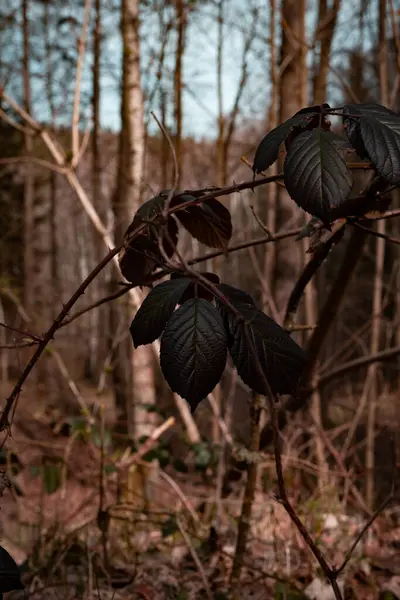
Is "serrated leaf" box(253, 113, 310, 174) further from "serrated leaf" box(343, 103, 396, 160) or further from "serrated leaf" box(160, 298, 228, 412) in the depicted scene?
"serrated leaf" box(160, 298, 228, 412)

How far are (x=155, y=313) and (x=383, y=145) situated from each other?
1.37ft

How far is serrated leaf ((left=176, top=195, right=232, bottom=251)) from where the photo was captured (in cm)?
113

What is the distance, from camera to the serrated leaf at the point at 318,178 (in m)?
0.80

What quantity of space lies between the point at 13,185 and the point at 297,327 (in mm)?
16273

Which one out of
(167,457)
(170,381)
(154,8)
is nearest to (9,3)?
(154,8)

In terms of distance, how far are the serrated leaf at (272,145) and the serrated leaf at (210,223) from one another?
0.25 m

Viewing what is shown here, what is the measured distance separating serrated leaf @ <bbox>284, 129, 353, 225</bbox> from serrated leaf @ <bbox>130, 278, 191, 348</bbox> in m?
0.25

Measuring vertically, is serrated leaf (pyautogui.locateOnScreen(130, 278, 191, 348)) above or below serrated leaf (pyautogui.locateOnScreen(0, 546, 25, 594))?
above

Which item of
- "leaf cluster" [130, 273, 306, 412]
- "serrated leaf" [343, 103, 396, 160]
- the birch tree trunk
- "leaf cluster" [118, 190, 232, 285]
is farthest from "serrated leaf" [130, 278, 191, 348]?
the birch tree trunk

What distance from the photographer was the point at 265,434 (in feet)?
5.99

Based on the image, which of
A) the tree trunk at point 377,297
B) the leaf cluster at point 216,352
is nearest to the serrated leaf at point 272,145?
the leaf cluster at point 216,352

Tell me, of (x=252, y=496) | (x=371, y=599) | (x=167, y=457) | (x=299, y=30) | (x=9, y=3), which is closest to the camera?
(x=252, y=496)

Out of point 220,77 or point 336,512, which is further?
point 220,77

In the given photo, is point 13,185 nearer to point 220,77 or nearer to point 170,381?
point 220,77
